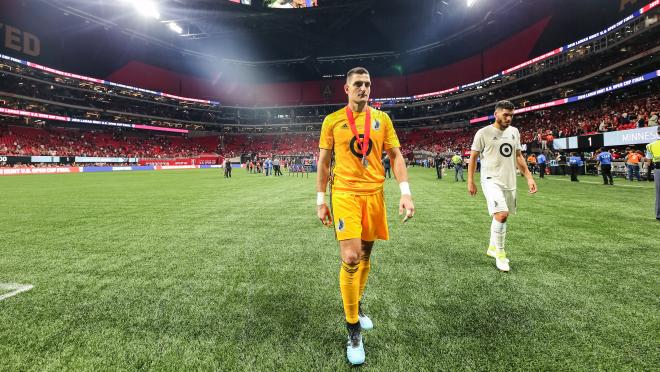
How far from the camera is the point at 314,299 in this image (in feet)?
10.7

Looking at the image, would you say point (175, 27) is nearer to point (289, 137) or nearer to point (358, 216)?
point (289, 137)

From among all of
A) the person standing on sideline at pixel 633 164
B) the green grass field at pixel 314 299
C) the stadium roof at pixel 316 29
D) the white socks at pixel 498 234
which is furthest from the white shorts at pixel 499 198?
the stadium roof at pixel 316 29

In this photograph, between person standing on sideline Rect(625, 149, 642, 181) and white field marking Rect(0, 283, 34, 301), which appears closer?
white field marking Rect(0, 283, 34, 301)

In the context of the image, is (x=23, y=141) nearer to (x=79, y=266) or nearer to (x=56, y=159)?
(x=56, y=159)

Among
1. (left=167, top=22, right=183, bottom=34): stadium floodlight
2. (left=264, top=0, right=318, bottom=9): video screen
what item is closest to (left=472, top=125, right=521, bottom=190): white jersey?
(left=264, top=0, right=318, bottom=9): video screen

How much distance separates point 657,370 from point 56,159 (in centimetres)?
5259

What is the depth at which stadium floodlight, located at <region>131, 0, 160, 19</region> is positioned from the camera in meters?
47.8

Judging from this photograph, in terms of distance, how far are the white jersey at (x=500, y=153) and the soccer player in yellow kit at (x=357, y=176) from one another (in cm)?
247

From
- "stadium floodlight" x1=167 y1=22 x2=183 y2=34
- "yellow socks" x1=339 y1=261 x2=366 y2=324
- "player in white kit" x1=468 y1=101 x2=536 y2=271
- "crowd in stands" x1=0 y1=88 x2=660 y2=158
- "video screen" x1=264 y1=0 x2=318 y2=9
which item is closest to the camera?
"yellow socks" x1=339 y1=261 x2=366 y2=324

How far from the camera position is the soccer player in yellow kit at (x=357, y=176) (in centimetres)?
253

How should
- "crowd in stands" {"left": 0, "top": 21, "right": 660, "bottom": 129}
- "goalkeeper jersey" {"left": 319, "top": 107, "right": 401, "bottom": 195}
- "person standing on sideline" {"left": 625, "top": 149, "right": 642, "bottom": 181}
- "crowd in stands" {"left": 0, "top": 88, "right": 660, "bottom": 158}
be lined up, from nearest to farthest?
"goalkeeper jersey" {"left": 319, "top": 107, "right": 401, "bottom": 195} < "person standing on sideline" {"left": 625, "top": 149, "right": 642, "bottom": 181} < "crowd in stands" {"left": 0, "top": 88, "right": 660, "bottom": 158} < "crowd in stands" {"left": 0, "top": 21, "right": 660, "bottom": 129}

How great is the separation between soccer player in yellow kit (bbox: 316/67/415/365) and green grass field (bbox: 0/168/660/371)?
62cm

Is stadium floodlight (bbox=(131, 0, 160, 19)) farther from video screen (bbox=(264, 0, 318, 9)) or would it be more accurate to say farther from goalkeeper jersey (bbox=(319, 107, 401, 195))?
goalkeeper jersey (bbox=(319, 107, 401, 195))

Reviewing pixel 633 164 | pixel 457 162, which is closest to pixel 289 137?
pixel 457 162
